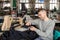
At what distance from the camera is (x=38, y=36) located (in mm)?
2447

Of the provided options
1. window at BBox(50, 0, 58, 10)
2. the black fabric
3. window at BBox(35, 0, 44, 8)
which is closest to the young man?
the black fabric

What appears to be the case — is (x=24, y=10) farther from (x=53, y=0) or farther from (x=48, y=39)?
(x=48, y=39)

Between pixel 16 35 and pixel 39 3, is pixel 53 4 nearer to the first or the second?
pixel 39 3

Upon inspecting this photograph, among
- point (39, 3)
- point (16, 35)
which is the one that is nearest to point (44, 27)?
point (16, 35)

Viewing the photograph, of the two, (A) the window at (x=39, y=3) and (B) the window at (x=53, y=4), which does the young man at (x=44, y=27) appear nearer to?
(A) the window at (x=39, y=3)

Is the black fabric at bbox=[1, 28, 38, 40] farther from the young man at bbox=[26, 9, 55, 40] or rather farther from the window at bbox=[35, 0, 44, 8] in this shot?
the window at bbox=[35, 0, 44, 8]

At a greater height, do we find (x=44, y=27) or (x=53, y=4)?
(x=53, y=4)

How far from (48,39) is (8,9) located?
3177mm

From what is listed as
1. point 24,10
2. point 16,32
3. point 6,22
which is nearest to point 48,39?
point 16,32

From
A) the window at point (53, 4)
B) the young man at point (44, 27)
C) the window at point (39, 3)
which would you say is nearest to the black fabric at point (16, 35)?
the young man at point (44, 27)

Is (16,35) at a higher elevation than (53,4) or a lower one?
lower

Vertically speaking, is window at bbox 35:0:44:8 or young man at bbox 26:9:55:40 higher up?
window at bbox 35:0:44:8

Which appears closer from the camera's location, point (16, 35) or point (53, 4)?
point (16, 35)

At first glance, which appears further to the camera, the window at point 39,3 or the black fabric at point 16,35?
the window at point 39,3
